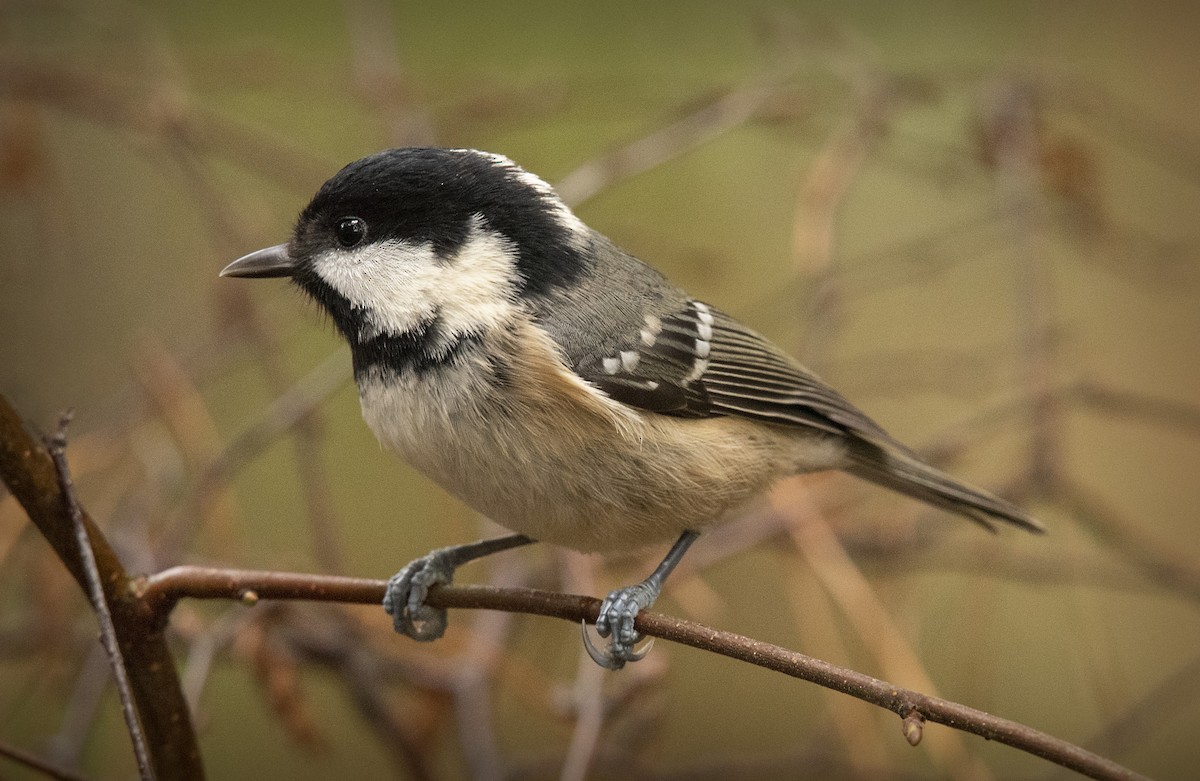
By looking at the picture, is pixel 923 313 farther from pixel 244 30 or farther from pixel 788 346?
pixel 244 30

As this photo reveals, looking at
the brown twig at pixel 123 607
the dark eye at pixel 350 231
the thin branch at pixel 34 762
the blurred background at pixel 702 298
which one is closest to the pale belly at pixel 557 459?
the dark eye at pixel 350 231

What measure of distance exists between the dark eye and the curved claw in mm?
694

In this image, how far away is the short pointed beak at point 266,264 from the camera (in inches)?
64.9

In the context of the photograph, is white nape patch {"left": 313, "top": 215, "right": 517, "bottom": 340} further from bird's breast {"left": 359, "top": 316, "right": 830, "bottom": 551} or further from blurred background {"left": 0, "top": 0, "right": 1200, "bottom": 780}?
blurred background {"left": 0, "top": 0, "right": 1200, "bottom": 780}

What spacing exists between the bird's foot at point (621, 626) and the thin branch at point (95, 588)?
27.1 inches

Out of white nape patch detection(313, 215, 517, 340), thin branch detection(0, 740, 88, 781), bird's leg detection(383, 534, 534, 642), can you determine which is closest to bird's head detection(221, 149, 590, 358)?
white nape patch detection(313, 215, 517, 340)

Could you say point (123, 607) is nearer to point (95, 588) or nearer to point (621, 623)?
point (95, 588)

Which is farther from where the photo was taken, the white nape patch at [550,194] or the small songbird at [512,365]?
the white nape patch at [550,194]

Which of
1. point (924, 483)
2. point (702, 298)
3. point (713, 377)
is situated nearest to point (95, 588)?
point (713, 377)

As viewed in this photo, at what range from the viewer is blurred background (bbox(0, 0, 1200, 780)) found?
7.38 ft

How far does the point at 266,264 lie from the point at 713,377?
0.77m

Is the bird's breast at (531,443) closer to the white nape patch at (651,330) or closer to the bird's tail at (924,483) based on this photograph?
the white nape patch at (651,330)

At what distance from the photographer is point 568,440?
1.59m

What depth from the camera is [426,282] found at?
1.64 m
